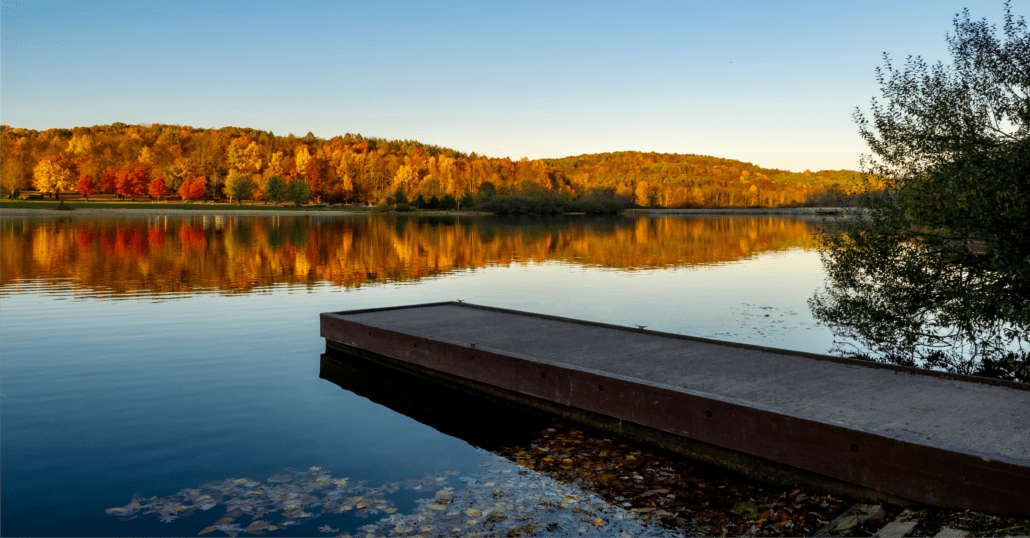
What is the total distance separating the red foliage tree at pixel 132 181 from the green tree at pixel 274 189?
2746 centimetres

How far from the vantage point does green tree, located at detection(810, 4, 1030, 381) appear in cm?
1205

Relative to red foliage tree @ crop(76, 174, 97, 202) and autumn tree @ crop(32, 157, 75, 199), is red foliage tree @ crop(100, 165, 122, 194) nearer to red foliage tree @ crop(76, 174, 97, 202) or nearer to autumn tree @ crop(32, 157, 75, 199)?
red foliage tree @ crop(76, 174, 97, 202)

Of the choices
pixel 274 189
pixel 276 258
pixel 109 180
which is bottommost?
pixel 276 258

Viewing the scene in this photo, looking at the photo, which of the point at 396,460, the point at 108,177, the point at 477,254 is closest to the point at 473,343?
the point at 396,460

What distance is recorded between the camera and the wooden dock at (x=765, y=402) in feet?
22.2

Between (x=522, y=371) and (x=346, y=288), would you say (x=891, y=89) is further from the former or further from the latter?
(x=346, y=288)

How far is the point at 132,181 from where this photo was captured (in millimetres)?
154625

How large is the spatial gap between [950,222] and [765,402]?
6.23 m

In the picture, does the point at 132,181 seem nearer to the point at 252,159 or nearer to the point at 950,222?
the point at 252,159

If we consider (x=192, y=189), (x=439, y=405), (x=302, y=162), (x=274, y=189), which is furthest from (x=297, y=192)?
(x=439, y=405)

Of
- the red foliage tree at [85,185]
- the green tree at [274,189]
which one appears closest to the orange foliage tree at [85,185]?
the red foliage tree at [85,185]

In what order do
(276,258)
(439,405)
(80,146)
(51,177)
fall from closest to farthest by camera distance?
(439,405)
(276,258)
(51,177)
(80,146)

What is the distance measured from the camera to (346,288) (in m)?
27.4

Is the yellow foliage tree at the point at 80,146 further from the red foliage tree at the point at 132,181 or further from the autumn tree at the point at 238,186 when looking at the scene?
the autumn tree at the point at 238,186
